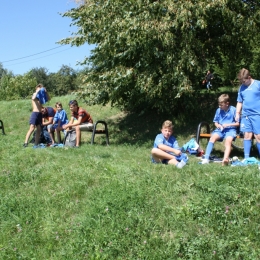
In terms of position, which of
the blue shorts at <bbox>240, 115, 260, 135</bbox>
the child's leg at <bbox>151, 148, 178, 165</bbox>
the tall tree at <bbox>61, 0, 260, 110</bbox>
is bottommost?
the child's leg at <bbox>151, 148, 178, 165</bbox>

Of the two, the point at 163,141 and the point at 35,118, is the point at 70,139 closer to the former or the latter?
the point at 35,118

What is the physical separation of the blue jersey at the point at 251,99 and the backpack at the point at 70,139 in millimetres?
4545

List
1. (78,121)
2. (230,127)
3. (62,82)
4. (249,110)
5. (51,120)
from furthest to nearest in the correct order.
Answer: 1. (62,82)
2. (51,120)
3. (78,121)
4. (230,127)
5. (249,110)

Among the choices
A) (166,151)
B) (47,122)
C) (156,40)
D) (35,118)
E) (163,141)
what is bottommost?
(166,151)

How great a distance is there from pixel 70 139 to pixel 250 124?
477 centimetres

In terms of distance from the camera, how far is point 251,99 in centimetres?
714

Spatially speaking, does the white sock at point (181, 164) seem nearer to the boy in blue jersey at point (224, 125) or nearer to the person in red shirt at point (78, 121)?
the boy in blue jersey at point (224, 125)

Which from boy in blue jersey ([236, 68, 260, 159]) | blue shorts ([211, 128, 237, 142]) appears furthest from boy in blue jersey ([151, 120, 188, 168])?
boy in blue jersey ([236, 68, 260, 159])

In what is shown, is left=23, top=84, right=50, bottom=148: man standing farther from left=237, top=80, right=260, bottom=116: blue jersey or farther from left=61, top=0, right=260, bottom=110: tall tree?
left=237, top=80, right=260, bottom=116: blue jersey

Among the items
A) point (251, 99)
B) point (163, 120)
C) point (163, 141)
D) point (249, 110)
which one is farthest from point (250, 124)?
point (163, 120)

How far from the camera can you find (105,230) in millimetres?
4855

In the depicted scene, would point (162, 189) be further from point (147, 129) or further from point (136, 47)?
point (147, 129)

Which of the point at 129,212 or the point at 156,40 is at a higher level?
the point at 156,40

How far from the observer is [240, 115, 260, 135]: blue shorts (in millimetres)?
6984
